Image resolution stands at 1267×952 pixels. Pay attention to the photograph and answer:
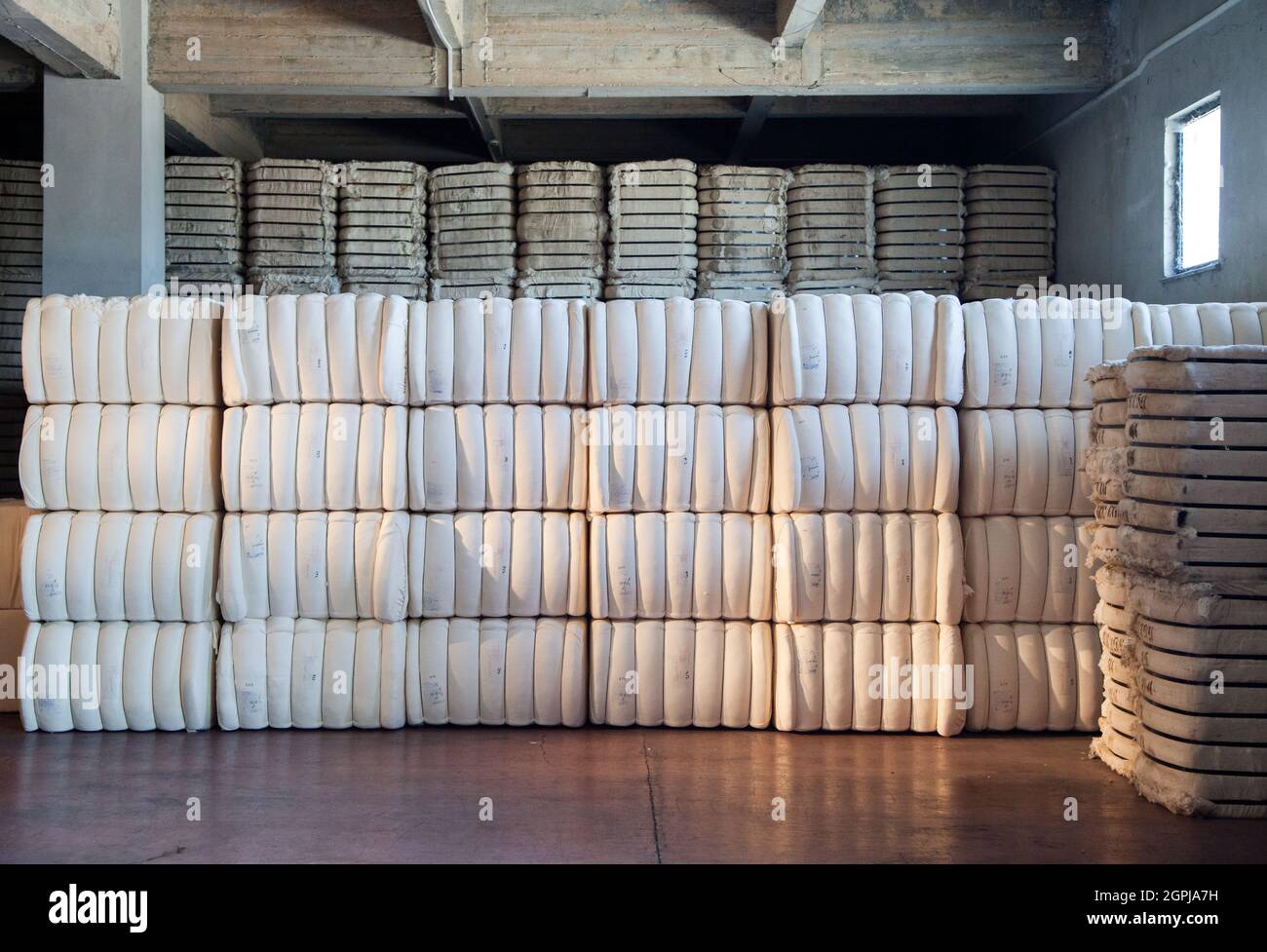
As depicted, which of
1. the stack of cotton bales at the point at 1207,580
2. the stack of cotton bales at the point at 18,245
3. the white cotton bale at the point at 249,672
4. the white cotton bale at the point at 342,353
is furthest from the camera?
the stack of cotton bales at the point at 18,245

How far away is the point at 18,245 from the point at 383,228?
345cm

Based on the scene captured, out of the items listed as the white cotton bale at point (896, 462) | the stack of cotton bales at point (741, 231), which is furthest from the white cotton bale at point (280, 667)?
the stack of cotton bales at point (741, 231)

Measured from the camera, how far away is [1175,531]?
5520 mm

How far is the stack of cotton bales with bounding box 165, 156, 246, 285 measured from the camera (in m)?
10.2

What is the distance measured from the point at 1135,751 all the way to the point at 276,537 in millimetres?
4926

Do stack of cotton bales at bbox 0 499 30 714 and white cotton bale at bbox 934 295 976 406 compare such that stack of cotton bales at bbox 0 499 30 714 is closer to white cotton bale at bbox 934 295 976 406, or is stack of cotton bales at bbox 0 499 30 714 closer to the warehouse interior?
the warehouse interior

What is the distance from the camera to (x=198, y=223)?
10.2m

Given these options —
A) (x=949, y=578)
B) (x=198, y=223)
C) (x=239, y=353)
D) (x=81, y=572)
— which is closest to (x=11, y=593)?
(x=81, y=572)

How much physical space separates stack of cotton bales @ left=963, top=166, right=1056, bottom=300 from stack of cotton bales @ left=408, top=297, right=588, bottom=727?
189 inches

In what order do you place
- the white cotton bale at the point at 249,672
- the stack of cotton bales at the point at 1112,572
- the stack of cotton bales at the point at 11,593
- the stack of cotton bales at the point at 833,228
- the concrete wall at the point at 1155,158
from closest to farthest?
the stack of cotton bales at the point at 1112,572 → the white cotton bale at the point at 249,672 → the stack of cotton bales at the point at 11,593 → the concrete wall at the point at 1155,158 → the stack of cotton bales at the point at 833,228

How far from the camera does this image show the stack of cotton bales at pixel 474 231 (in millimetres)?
10164

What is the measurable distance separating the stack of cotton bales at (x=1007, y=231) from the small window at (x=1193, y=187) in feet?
5.54

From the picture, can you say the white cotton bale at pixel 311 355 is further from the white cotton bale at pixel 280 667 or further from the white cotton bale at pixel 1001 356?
the white cotton bale at pixel 1001 356

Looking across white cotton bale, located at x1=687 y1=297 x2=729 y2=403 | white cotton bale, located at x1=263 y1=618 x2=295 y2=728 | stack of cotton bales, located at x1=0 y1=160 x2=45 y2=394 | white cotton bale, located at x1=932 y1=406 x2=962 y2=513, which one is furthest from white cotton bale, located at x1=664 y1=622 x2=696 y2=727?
stack of cotton bales, located at x1=0 y1=160 x2=45 y2=394
